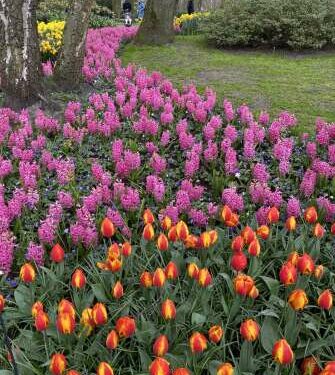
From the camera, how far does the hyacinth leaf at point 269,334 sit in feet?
10.2

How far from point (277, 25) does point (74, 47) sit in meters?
7.00

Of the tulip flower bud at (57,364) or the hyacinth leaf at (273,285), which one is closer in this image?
the tulip flower bud at (57,364)

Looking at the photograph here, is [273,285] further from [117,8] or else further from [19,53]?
[117,8]

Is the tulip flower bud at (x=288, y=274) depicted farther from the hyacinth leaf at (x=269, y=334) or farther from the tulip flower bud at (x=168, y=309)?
the tulip flower bud at (x=168, y=309)

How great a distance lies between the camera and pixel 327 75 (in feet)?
35.3

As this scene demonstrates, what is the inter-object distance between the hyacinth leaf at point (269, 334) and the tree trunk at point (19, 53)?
5.16 m

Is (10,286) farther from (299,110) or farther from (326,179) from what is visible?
(299,110)

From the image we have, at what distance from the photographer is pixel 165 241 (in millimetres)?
3529

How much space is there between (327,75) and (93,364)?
360 inches


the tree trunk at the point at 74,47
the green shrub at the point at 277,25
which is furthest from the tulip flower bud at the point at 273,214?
the green shrub at the point at 277,25

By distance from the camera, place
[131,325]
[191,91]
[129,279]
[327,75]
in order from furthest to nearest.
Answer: [327,75] → [191,91] → [129,279] → [131,325]

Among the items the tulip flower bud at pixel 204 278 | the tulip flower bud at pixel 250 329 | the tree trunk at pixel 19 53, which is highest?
the tree trunk at pixel 19 53

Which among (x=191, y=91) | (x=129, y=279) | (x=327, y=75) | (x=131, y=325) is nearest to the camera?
(x=131, y=325)

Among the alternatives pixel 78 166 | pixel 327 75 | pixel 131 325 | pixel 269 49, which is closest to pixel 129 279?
pixel 131 325
